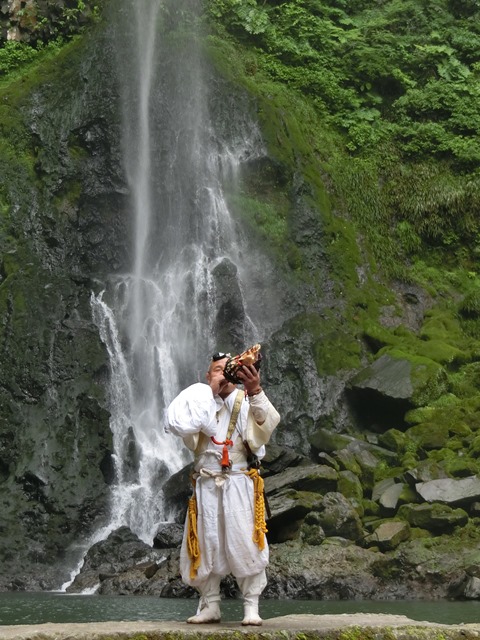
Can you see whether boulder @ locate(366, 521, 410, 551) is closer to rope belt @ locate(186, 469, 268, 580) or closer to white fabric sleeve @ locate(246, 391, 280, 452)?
rope belt @ locate(186, 469, 268, 580)

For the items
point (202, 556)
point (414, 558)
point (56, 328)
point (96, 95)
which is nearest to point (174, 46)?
point (96, 95)

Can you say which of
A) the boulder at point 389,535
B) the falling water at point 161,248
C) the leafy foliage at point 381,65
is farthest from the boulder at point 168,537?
the leafy foliage at point 381,65

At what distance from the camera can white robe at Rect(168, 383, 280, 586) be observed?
5.88 metres

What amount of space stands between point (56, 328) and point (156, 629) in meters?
13.8

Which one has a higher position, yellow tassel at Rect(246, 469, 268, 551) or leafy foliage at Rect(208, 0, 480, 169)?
leafy foliage at Rect(208, 0, 480, 169)

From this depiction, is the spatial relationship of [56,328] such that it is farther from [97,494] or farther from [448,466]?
[448,466]

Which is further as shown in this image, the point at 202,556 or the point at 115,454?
the point at 115,454

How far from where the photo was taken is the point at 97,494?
16.4m

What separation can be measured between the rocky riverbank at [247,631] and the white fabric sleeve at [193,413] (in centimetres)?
121

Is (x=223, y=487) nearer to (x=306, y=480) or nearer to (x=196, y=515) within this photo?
(x=196, y=515)

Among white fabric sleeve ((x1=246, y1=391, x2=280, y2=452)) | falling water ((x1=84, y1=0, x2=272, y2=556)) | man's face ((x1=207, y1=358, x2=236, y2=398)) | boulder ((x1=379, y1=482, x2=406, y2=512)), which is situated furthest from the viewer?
falling water ((x1=84, y1=0, x2=272, y2=556))

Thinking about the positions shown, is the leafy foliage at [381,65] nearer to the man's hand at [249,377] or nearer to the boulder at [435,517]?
the boulder at [435,517]

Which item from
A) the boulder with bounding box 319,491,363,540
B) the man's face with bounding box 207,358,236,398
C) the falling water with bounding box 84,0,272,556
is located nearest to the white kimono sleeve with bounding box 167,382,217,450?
the man's face with bounding box 207,358,236,398

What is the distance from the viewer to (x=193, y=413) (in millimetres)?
5953
